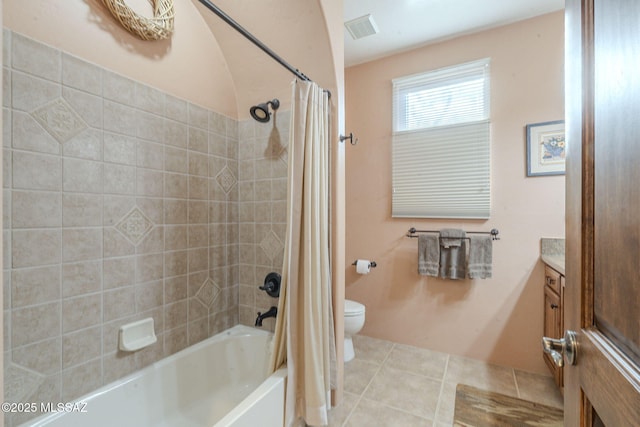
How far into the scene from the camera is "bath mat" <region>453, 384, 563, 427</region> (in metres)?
1.62

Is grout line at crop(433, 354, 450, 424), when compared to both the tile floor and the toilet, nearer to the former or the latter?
the tile floor

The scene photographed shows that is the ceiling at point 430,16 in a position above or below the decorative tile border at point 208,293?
above

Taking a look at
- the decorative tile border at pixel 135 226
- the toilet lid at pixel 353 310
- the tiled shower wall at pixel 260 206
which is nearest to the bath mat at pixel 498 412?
the toilet lid at pixel 353 310

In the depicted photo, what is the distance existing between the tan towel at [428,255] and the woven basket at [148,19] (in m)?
2.21

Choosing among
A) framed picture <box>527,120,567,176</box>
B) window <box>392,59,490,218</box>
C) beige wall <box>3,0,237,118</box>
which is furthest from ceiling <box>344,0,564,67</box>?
beige wall <box>3,0,237,118</box>

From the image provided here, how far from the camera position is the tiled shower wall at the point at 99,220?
3.55 ft

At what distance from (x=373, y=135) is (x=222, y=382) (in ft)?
7.45

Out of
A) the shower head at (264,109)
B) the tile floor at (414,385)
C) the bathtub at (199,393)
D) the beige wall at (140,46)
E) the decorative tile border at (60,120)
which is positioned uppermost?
the beige wall at (140,46)

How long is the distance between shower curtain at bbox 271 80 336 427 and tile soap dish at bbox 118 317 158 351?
642 millimetres

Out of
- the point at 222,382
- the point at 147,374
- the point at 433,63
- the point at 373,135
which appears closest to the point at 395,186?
the point at 373,135

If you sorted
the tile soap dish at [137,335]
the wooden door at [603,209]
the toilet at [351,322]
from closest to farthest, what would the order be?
the wooden door at [603,209], the tile soap dish at [137,335], the toilet at [351,322]

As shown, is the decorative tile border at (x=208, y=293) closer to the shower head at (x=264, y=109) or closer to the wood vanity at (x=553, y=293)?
the shower head at (x=264, y=109)

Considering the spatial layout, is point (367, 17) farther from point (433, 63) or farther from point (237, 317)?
point (237, 317)

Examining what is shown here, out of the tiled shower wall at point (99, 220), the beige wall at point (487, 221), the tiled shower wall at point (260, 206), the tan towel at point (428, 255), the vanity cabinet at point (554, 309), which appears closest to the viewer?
the tiled shower wall at point (99, 220)
